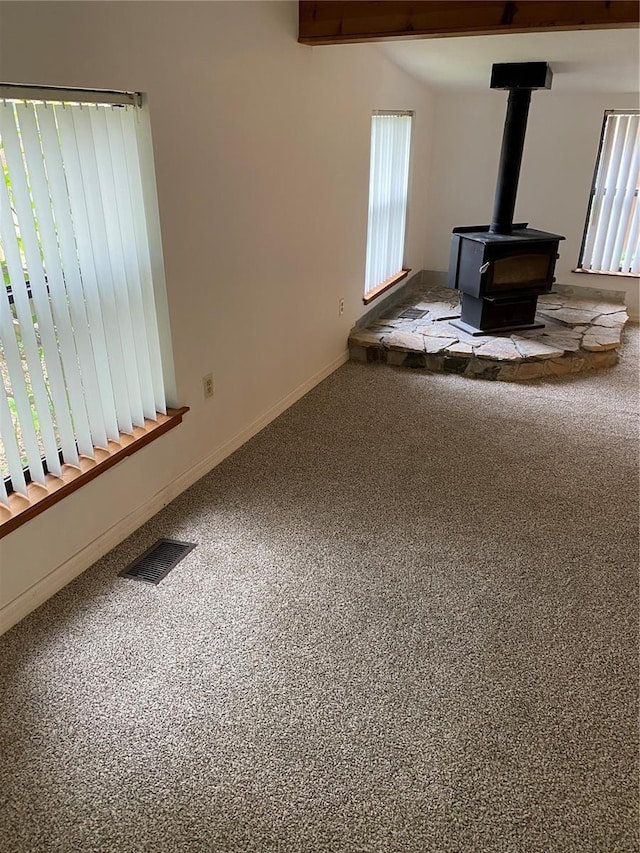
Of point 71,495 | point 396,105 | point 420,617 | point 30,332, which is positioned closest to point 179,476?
point 71,495

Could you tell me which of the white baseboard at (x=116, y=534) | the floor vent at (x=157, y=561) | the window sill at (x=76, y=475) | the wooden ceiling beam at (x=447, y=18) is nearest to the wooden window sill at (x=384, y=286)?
the white baseboard at (x=116, y=534)

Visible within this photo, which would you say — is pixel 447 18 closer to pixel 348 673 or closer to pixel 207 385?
pixel 207 385

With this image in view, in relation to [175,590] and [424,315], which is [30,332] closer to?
[175,590]

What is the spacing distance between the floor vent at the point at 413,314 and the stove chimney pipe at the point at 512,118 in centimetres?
87

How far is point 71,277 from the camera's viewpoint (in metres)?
2.07

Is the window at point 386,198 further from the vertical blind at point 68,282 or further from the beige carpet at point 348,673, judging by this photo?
the vertical blind at point 68,282

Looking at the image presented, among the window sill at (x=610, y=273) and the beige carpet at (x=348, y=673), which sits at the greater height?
the window sill at (x=610, y=273)

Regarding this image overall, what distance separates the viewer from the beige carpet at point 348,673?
4.83 ft

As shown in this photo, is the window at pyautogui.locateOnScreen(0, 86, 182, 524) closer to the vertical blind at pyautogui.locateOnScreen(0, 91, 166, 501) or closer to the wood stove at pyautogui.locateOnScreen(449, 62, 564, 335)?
the vertical blind at pyautogui.locateOnScreen(0, 91, 166, 501)

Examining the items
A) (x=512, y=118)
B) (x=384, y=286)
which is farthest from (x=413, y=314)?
(x=512, y=118)

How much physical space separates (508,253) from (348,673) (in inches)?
131

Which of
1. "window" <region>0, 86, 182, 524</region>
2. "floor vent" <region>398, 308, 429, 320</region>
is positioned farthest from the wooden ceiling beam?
"floor vent" <region>398, 308, 429, 320</region>

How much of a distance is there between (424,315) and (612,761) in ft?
12.8

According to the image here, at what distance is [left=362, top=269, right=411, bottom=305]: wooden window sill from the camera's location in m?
4.74
